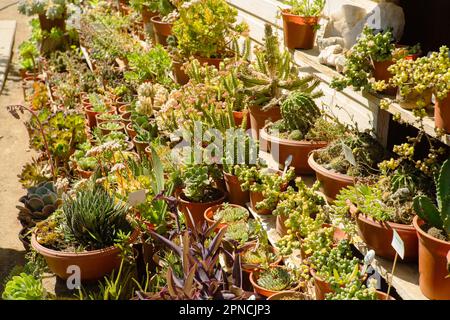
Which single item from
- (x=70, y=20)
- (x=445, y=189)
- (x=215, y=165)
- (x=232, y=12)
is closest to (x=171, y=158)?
(x=215, y=165)

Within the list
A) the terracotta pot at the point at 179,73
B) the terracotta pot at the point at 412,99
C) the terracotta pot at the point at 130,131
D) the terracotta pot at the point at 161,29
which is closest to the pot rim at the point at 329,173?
the terracotta pot at the point at 412,99

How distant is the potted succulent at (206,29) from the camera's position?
5227 millimetres

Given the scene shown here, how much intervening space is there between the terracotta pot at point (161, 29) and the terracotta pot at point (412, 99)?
3.83 m

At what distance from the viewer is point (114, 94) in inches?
252

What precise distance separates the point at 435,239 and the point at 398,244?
169 mm

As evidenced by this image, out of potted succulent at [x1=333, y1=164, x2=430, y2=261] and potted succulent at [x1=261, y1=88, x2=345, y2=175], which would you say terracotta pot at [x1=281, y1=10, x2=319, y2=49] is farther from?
potted succulent at [x1=333, y1=164, x2=430, y2=261]

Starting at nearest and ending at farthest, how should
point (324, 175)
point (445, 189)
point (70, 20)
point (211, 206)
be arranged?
point (445, 189), point (324, 175), point (211, 206), point (70, 20)

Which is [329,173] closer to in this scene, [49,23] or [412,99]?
[412,99]

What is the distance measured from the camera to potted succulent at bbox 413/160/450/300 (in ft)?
7.95

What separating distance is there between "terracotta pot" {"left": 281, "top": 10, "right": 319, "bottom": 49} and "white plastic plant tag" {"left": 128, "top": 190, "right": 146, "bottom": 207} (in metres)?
1.33

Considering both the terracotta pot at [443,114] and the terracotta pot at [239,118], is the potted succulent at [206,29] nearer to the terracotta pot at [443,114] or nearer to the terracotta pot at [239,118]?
the terracotta pot at [239,118]

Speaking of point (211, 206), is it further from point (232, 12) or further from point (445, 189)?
point (232, 12)

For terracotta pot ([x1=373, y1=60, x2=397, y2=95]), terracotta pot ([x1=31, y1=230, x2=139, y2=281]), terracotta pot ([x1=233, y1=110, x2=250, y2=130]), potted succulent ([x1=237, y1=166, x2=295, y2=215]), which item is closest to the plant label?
terracotta pot ([x1=373, y1=60, x2=397, y2=95])

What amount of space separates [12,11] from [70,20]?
17.4 feet
